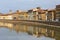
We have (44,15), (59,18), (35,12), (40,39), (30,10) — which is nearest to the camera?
(40,39)

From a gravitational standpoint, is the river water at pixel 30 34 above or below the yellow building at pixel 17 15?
below

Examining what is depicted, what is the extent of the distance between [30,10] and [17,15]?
927cm

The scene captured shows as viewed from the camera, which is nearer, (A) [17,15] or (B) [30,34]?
(B) [30,34]

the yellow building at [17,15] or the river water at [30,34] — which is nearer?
the river water at [30,34]

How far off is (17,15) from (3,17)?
558 inches

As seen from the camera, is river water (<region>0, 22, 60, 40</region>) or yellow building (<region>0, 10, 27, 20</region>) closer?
river water (<region>0, 22, 60, 40</region>)

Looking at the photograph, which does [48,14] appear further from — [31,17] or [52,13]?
[31,17]

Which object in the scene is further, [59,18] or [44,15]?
[44,15]

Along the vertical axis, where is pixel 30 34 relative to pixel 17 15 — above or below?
below

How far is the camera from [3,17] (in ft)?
419

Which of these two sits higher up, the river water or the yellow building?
the yellow building

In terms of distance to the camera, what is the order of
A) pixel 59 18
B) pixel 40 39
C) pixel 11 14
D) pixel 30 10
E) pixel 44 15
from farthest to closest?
pixel 11 14
pixel 30 10
pixel 44 15
pixel 59 18
pixel 40 39

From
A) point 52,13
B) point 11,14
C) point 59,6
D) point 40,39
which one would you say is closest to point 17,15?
point 11,14

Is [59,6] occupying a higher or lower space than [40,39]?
higher
